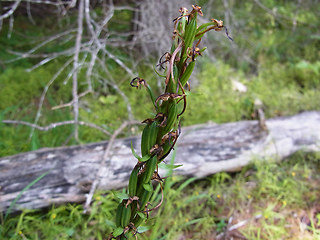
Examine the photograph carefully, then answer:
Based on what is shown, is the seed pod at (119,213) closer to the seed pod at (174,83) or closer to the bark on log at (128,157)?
the seed pod at (174,83)

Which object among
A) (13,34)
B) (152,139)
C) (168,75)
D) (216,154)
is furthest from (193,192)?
(13,34)

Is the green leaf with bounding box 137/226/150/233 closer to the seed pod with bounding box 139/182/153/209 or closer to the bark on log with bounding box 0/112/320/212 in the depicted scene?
the seed pod with bounding box 139/182/153/209

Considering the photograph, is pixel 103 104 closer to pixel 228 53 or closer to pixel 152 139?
pixel 228 53

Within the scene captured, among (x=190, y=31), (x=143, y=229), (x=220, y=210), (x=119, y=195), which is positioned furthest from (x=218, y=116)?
(x=190, y=31)

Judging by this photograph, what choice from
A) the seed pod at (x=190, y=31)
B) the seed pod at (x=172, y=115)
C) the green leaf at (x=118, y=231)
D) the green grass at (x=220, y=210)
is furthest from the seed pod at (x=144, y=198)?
the green grass at (x=220, y=210)

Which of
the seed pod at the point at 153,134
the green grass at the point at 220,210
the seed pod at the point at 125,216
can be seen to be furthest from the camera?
the green grass at the point at 220,210

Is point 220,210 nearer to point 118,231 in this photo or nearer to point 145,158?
point 118,231

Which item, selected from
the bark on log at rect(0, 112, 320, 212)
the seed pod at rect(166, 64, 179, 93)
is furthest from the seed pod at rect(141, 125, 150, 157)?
the bark on log at rect(0, 112, 320, 212)
